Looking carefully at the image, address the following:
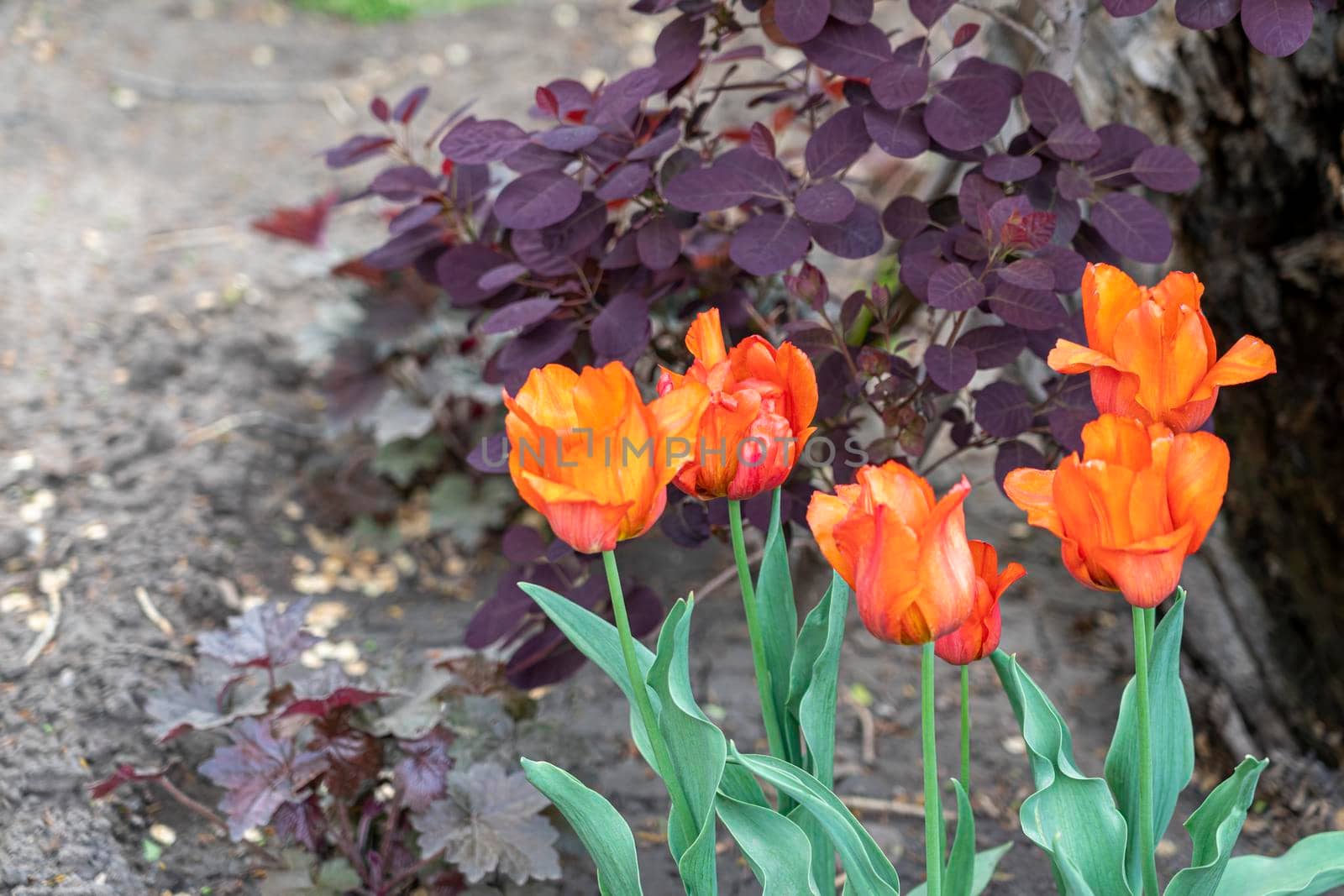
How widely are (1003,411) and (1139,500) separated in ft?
1.80

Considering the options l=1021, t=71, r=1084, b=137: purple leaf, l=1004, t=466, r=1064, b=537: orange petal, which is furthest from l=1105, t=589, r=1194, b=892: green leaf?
l=1021, t=71, r=1084, b=137: purple leaf

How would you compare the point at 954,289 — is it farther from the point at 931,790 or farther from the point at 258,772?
the point at 258,772

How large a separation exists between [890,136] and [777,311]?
0.51m

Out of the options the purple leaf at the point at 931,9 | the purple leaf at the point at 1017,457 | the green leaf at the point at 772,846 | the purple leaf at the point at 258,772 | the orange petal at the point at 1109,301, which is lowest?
the purple leaf at the point at 258,772

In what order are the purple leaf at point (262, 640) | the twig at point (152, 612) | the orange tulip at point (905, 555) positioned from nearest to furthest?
the orange tulip at point (905, 555), the purple leaf at point (262, 640), the twig at point (152, 612)

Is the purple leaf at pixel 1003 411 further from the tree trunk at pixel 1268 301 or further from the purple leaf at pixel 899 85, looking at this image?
the tree trunk at pixel 1268 301

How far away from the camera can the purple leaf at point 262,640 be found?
158 cm

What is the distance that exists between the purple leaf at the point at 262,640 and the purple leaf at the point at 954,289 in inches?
37.0

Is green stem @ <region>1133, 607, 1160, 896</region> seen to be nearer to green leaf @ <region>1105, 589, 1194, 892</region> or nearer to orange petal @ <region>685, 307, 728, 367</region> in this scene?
green leaf @ <region>1105, 589, 1194, 892</region>

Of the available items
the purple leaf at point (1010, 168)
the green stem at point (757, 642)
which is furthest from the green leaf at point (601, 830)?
the purple leaf at point (1010, 168)

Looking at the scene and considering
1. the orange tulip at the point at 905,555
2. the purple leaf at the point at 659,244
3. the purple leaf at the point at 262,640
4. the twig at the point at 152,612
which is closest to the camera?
the orange tulip at the point at 905,555

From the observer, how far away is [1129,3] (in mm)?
1279

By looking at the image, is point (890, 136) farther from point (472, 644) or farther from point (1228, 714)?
point (1228, 714)

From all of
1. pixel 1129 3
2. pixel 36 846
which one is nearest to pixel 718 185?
pixel 1129 3
